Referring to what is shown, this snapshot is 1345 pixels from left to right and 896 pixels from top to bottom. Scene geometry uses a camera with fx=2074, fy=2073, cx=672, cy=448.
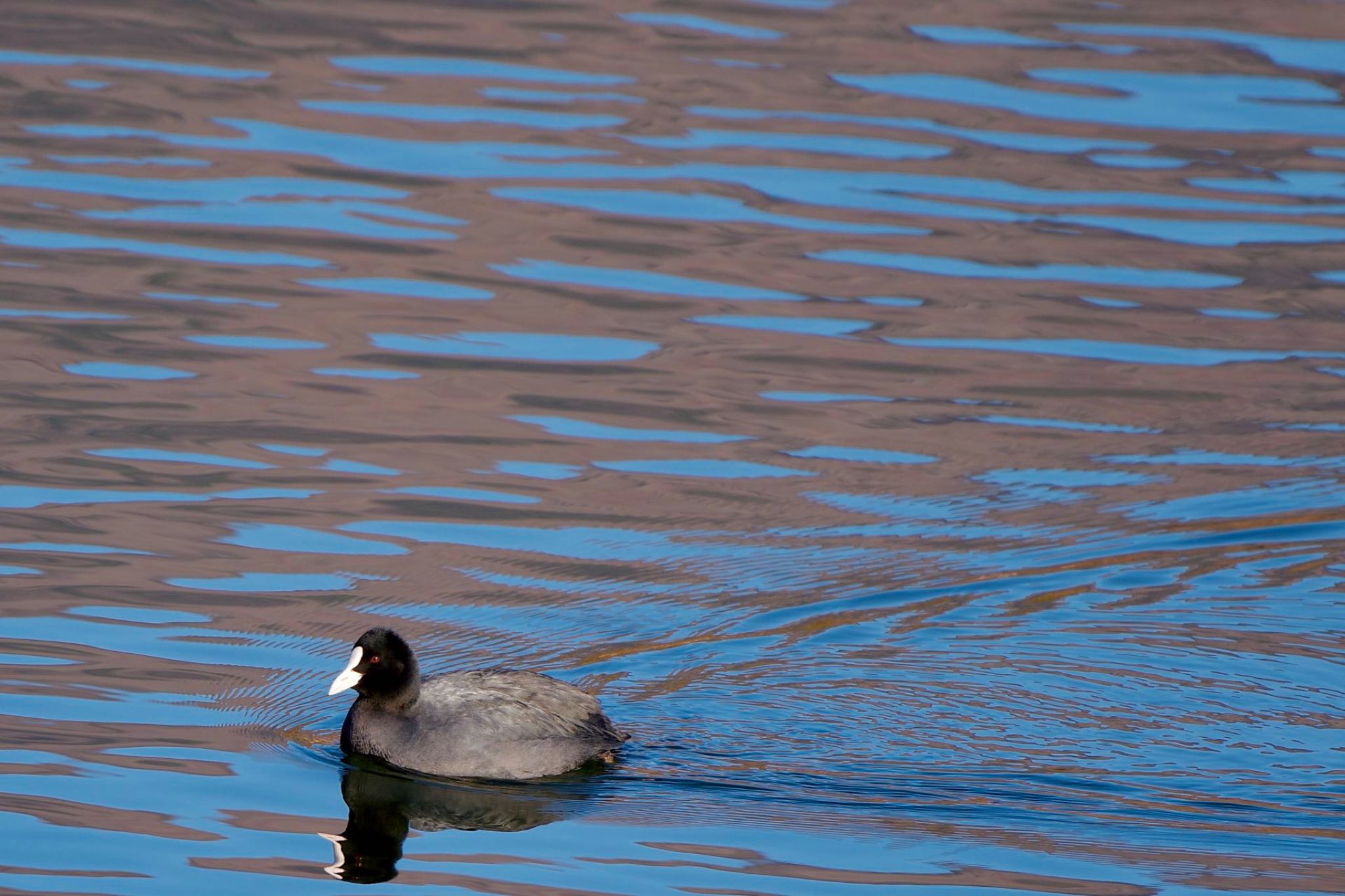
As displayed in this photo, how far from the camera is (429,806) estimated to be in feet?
26.3

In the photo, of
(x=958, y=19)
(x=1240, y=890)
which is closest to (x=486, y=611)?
(x=1240, y=890)

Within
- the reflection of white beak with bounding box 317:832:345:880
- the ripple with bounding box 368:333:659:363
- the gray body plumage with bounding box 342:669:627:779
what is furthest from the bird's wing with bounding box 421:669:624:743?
the ripple with bounding box 368:333:659:363

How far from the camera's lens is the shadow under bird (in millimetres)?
8211

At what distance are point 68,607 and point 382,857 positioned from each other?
9.06 feet

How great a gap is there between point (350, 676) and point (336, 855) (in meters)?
1.05

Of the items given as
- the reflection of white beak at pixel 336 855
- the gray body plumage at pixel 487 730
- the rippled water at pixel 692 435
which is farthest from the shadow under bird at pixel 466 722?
the reflection of white beak at pixel 336 855

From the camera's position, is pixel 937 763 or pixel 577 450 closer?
pixel 937 763

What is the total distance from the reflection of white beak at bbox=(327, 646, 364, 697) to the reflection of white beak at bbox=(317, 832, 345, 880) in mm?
777

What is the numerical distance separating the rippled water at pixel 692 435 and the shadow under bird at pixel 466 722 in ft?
0.45

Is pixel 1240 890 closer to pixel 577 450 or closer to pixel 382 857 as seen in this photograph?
pixel 382 857

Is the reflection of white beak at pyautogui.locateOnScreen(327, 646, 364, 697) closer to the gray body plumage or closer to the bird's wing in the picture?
the gray body plumage

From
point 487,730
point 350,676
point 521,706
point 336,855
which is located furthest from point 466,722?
point 336,855

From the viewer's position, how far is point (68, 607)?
9445 millimetres

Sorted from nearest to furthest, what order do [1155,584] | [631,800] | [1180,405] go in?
1. [631,800]
2. [1155,584]
3. [1180,405]
